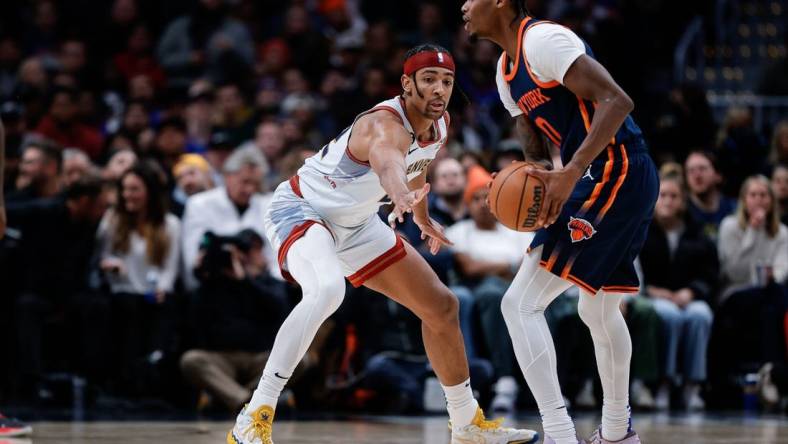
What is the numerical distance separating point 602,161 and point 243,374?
397cm

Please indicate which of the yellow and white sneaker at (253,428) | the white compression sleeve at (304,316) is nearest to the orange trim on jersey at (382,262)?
the white compression sleeve at (304,316)

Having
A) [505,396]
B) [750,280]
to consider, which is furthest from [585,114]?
[750,280]

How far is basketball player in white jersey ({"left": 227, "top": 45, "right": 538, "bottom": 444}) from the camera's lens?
538 cm

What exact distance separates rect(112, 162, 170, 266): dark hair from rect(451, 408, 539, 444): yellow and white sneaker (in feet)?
12.6

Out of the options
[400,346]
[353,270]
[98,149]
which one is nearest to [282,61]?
[98,149]

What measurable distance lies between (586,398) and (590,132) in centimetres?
450

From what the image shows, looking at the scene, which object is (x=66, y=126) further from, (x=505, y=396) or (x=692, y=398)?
(x=692, y=398)

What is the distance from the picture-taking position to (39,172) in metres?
9.23

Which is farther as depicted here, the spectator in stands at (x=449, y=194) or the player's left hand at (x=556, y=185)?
the spectator in stands at (x=449, y=194)

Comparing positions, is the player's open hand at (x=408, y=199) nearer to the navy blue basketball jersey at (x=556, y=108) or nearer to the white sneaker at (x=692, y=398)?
the navy blue basketball jersey at (x=556, y=108)

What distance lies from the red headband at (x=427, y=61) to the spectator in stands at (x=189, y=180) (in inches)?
188

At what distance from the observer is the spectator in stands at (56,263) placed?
8.96 m

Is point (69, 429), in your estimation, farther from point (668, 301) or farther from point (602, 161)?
point (668, 301)

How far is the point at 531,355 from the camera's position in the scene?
17.9 ft
